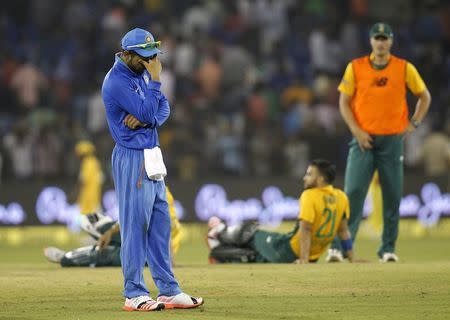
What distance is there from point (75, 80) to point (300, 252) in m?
12.7

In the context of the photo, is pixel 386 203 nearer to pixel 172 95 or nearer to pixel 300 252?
pixel 300 252

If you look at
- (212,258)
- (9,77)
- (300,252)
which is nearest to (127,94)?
(300,252)

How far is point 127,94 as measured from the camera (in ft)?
29.1

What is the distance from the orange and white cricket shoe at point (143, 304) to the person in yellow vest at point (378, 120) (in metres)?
4.54

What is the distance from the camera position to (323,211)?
499 inches

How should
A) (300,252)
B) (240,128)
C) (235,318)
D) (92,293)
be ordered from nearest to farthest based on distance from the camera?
1. (235,318)
2. (92,293)
3. (300,252)
4. (240,128)

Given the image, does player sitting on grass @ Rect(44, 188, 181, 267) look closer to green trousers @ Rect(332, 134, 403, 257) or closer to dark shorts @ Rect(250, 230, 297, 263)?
dark shorts @ Rect(250, 230, 297, 263)

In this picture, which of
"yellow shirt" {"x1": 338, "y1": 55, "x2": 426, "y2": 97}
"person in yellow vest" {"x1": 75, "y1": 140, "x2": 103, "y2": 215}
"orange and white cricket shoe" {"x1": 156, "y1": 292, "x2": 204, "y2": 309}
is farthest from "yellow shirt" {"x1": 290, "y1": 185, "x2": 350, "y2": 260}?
"person in yellow vest" {"x1": 75, "y1": 140, "x2": 103, "y2": 215}

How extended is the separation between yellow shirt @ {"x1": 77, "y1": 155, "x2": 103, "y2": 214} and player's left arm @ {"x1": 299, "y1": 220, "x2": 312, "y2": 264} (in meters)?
9.14

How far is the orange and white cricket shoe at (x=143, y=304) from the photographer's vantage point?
29.2 ft

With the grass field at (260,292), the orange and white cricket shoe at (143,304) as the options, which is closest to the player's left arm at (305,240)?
the grass field at (260,292)

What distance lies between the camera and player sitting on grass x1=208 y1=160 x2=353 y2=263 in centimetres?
1268

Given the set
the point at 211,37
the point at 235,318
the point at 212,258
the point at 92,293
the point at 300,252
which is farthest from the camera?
the point at 211,37

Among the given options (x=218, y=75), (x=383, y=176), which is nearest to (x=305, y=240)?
(x=383, y=176)
